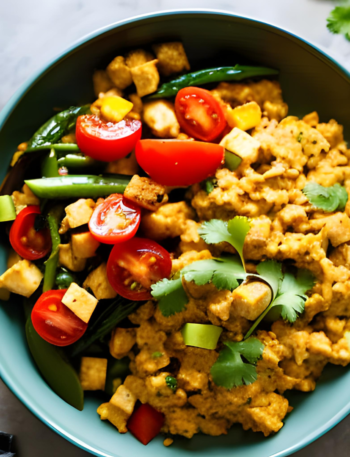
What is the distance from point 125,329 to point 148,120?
138cm

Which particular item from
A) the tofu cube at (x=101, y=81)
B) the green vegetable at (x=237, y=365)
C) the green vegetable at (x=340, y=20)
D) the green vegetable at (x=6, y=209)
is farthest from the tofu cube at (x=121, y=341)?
the green vegetable at (x=340, y=20)

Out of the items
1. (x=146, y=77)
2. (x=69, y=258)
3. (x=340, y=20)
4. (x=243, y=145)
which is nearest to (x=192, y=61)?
(x=146, y=77)

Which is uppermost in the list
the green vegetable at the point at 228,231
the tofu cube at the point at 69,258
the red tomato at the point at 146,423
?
the green vegetable at the point at 228,231

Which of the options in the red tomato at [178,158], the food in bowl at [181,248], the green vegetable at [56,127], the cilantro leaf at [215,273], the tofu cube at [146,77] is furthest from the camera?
the green vegetable at [56,127]

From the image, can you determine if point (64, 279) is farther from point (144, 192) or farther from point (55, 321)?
point (144, 192)

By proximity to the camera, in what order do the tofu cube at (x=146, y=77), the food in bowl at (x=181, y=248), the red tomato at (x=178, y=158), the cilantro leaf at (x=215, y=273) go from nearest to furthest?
the cilantro leaf at (x=215, y=273) < the food in bowl at (x=181, y=248) < the red tomato at (x=178, y=158) < the tofu cube at (x=146, y=77)

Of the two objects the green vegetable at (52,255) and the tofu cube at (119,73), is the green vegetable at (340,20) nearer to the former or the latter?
the tofu cube at (119,73)

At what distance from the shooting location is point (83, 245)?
2693mm

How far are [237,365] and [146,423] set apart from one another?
787 millimetres

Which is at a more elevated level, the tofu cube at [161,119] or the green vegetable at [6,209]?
the tofu cube at [161,119]

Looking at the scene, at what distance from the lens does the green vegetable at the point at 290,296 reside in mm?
2473

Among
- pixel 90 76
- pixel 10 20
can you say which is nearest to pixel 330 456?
pixel 90 76

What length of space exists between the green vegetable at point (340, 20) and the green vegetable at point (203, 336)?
79.9 inches

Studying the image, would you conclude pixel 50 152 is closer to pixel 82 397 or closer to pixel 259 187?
pixel 259 187
